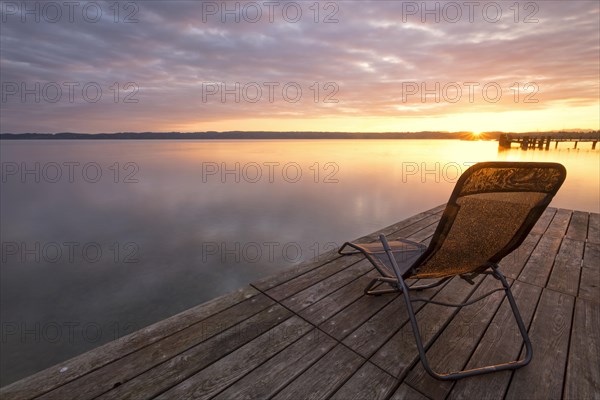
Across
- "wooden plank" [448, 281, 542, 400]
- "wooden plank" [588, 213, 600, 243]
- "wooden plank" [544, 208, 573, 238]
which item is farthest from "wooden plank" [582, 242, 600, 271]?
"wooden plank" [448, 281, 542, 400]

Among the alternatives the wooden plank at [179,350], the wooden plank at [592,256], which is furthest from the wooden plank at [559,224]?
the wooden plank at [179,350]

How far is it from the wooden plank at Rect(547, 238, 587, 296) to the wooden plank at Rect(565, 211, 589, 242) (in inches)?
11.1

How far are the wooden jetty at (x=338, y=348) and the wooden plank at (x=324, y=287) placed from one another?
16 mm

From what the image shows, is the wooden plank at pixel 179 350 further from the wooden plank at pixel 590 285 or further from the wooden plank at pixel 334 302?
the wooden plank at pixel 590 285

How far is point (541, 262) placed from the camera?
3539 millimetres

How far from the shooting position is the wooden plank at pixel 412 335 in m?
1.94

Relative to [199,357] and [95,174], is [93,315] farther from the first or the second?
[95,174]

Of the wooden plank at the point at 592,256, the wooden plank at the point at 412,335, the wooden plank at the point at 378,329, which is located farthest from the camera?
the wooden plank at the point at 592,256

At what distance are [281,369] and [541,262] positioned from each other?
3653mm

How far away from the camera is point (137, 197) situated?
571 inches

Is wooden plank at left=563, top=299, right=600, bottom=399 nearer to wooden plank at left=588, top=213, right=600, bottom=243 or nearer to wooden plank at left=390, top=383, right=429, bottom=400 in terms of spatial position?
wooden plank at left=390, top=383, right=429, bottom=400

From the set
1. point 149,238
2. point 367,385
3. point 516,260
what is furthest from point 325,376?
point 149,238

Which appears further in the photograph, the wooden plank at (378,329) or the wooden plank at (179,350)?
the wooden plank at (378,329)

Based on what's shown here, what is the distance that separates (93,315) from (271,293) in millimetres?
4517
